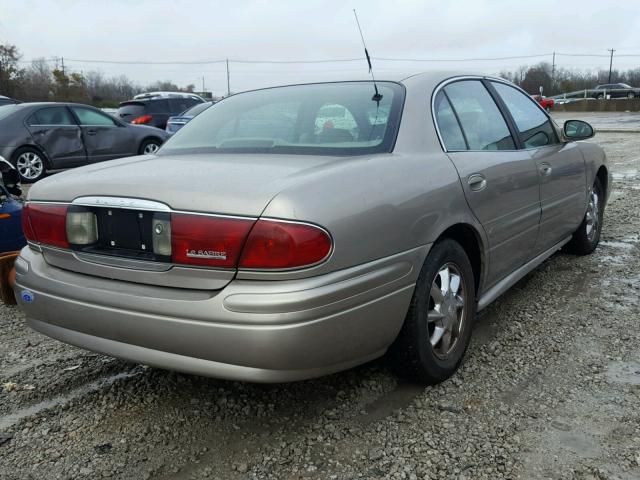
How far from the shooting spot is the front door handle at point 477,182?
2.92 metres

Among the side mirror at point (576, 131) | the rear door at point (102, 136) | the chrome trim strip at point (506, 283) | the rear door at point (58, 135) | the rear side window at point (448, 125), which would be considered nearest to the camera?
the rear side window at point (448, 125)

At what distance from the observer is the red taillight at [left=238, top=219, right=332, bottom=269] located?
80.7 inches

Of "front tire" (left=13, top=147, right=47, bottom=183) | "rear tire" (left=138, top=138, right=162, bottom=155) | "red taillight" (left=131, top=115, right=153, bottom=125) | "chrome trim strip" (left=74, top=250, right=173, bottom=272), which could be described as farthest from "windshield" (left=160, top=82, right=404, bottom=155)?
→ "red taillight" (left=131, top=115, right=153, bottom=125)

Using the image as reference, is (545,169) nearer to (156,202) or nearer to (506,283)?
(506,283)

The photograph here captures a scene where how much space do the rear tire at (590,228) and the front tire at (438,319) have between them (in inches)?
90.3

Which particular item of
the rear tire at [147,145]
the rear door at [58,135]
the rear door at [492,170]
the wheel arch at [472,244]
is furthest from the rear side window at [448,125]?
the rear tire at [147,145]

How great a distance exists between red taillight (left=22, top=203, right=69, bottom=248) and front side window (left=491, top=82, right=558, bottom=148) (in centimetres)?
270

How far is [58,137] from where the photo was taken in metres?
10.2

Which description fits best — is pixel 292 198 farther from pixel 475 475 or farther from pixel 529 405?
pixel 529 405

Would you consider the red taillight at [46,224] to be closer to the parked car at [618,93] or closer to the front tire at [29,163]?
the front tire at [29,163]

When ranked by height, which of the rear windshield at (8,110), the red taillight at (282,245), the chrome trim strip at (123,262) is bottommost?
the chrome trim strip at (123,262)

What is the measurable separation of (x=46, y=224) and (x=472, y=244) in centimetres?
202

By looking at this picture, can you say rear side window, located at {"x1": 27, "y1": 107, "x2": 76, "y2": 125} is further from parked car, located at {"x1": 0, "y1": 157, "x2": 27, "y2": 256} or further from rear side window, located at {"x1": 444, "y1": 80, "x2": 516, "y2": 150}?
rear side window, located at {"x1": 444, "y1": 80, "x2": 516, "y2": 150}

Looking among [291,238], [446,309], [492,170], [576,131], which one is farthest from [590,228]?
[291,238]
